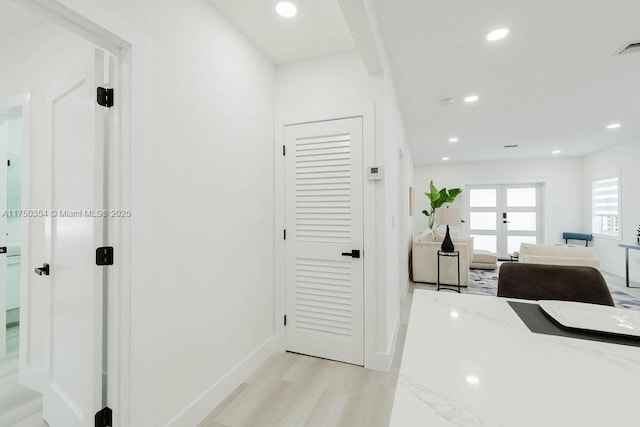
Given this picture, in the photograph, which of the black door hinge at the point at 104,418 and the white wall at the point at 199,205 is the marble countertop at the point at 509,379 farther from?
the black door hinge at the point at 104,418

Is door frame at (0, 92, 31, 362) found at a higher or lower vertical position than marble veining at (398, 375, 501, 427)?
higher

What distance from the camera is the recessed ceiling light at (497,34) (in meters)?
2.11

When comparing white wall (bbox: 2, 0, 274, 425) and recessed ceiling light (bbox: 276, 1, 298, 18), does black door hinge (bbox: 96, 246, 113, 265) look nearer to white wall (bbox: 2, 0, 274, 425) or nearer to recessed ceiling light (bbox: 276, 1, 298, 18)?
white wall (bbox: 2, 0, 274, 425)

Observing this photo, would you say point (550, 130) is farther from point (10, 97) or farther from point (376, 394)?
point (10, 97)

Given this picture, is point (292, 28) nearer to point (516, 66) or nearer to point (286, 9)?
point (286, 9)

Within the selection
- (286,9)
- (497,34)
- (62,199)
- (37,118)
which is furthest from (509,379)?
(37,118)

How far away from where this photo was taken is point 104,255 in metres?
1.33

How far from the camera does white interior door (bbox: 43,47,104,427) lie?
52.3 inches

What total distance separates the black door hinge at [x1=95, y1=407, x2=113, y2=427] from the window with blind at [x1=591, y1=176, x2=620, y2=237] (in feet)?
26.3

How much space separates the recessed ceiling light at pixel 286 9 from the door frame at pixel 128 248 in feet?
3.02

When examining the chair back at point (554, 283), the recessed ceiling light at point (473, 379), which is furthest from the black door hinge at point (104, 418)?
the chair back at point (554, 283)

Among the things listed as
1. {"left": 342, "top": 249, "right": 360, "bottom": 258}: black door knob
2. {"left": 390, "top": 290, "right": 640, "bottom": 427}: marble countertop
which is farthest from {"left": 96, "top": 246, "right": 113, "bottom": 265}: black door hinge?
{"left": 342, "top": 249, "right": 360, "bottom": 258}: black door knob

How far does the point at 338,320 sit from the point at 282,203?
3.70 ft

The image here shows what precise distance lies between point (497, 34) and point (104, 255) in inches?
115
